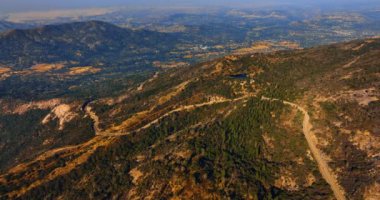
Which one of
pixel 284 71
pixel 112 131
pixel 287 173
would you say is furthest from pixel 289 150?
pixel 112 131

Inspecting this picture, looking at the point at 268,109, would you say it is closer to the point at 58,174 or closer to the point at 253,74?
the point at 253,74

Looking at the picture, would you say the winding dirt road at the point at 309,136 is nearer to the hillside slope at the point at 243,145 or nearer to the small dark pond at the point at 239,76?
the hillside slope at the point at 243,145

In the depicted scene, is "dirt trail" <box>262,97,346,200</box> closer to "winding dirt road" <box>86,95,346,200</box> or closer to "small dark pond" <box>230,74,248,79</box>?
"winding dirt road" <box>86,95,346,200</box>

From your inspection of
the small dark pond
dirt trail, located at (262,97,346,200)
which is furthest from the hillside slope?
the small dark pond

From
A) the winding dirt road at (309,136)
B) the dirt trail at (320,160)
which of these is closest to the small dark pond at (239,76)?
the winding dirt road at (309,136)

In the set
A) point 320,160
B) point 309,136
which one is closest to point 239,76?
point 309,136

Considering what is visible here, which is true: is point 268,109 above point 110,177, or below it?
above
